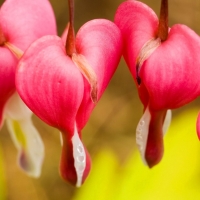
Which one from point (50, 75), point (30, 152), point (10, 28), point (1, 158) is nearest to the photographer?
point (50, 75)

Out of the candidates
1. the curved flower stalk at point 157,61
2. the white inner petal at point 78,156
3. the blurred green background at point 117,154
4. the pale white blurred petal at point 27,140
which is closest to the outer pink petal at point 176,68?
the curved flower stalk at point 157,61

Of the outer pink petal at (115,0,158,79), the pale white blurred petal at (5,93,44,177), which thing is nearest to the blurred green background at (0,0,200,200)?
the pale white blurred petal at (5,93,44,177)

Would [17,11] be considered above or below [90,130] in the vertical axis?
above

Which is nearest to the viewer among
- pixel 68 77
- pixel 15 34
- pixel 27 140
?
pixel 68 77

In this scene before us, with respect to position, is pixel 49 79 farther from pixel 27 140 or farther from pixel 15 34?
pixel 27 140

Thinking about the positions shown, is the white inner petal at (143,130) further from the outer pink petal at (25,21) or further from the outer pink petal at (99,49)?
the outer pink petal at (25,21)

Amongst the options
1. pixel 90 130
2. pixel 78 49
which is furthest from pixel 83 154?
pixel 90 130

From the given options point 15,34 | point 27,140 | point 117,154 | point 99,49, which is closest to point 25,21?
point 15,34

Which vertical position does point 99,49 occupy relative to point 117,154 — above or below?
above

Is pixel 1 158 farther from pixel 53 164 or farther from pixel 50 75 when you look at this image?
pixel 50 75
